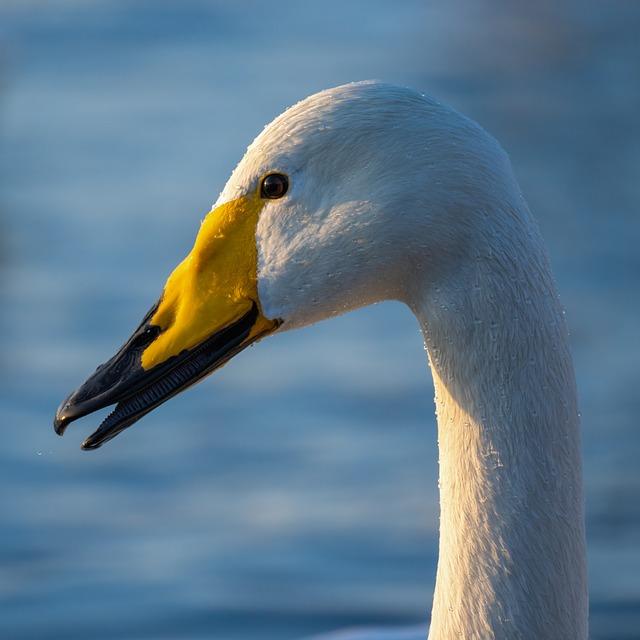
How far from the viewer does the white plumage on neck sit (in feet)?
11.0

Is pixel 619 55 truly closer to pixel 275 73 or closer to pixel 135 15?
pixel 275 73

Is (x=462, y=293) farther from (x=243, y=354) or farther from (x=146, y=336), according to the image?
(x=243, y=354)

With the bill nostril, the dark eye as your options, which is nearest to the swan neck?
the dark eye

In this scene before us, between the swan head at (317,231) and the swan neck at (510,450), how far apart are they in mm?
103

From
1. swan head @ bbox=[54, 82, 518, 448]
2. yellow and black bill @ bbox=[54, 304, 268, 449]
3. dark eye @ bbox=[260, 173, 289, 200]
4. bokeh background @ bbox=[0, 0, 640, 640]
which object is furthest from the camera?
bokeh background @ bbox=[0, 0, 640, 640]

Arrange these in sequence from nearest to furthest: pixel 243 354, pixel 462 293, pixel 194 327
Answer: pixel 462 293
pixel 194 327
pixel 243 354

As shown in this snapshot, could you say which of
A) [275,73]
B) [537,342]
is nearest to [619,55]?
[275,73]

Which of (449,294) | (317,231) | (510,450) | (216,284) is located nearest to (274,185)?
(317,231)

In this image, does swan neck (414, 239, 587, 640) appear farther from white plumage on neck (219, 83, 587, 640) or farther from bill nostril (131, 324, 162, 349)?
bill nostril (131, 324, 162, 349)

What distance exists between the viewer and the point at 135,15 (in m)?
10.9

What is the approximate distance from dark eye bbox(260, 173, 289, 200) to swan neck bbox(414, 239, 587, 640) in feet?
1.09

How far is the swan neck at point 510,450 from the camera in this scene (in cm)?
337

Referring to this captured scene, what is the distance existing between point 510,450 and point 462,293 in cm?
31

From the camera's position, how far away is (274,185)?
3451 millimetres
